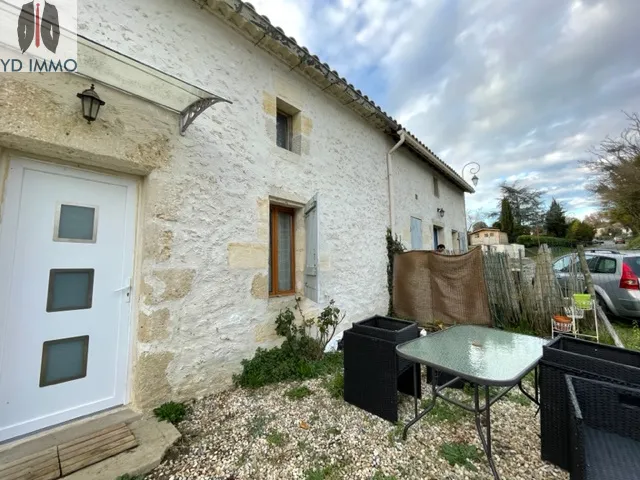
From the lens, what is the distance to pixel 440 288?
5.46 meters

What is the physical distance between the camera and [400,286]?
606 cm

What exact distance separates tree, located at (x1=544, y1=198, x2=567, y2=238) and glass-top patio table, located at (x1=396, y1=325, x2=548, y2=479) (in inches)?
1589

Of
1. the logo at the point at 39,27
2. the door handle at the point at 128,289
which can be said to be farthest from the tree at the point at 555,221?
Answer: the logo at the point at 39,27

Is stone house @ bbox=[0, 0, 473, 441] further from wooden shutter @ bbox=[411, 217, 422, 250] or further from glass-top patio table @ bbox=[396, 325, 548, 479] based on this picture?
wooden shutter @ bbox=[411, 217, 422, 250]

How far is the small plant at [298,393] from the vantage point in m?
2.84

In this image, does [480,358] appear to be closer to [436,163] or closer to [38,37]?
[38,37]

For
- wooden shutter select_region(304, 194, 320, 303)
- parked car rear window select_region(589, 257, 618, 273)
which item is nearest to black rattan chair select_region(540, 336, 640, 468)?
wooden shutter select_region(304, 194, 320, 303)

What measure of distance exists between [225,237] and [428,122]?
11635 millimetres

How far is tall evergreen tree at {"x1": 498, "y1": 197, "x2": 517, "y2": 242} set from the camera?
30031 mm

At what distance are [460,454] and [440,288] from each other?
385 centimetres

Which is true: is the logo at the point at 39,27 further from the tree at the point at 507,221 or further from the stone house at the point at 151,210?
the tree at the point at 507,221

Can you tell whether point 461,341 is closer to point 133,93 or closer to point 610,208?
point 133,93

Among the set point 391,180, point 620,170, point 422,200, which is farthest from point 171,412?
point 620,170

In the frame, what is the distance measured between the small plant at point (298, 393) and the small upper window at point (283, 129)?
3681mm
